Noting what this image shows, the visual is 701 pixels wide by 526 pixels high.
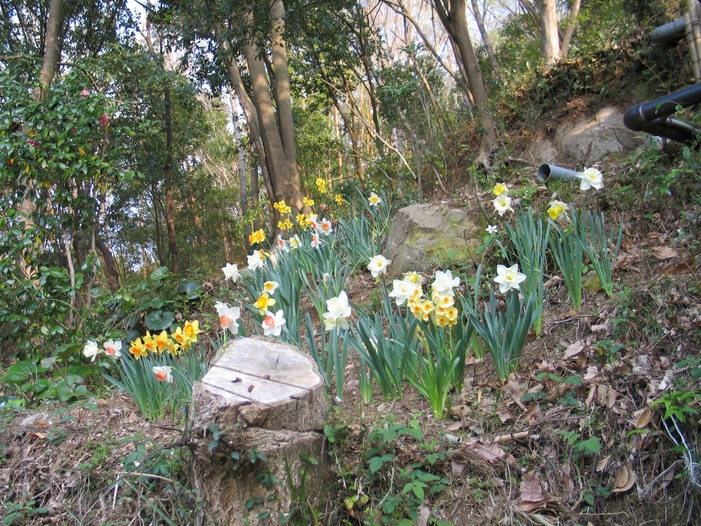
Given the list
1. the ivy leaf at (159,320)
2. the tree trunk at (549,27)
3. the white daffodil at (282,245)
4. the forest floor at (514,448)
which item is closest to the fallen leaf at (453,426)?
the forest floor at (514,448)

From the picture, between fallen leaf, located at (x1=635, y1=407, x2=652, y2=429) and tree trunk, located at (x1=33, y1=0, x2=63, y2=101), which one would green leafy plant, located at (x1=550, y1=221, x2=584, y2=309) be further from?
tree trunk, located at (x1=33, y1=0, x2=63, y2=101)

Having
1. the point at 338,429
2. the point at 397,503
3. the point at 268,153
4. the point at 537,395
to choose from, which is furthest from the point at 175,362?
the point at 268,153

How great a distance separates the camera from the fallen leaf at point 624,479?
1.60 meters

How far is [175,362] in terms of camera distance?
2893 millimetres

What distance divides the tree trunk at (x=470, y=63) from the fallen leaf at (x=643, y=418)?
152 inches

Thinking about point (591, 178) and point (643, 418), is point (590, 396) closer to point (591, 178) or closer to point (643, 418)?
point (643, 418)

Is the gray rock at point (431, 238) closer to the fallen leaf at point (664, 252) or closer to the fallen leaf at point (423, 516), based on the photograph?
the fallen leaf at point (664, 252)

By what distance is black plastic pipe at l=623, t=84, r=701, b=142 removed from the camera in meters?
2.53

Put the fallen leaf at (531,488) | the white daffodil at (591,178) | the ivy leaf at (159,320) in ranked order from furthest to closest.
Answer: the ivy leaf at (159,320) → the white daffodil at (591,178) → the fallen leaf at (531,488)

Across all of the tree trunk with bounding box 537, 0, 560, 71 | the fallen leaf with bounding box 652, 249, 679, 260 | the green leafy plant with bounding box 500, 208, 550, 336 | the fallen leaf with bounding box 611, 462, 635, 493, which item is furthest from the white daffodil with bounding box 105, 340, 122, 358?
the tree trunk with bounding box 537, 0, 560, 71

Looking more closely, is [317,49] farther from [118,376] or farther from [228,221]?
[228,221]

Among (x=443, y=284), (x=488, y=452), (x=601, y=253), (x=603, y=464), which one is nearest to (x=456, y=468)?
(x=488, y=452)

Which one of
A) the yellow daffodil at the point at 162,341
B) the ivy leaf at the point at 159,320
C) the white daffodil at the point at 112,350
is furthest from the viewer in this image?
the ivy leaf at the point at 159,320

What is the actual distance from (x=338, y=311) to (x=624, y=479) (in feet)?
3.91
